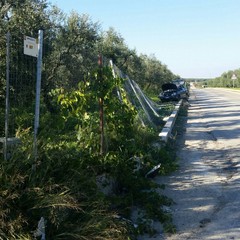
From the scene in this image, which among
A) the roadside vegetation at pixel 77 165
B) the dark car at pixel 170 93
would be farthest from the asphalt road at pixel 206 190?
the dark car at pixel 170 93

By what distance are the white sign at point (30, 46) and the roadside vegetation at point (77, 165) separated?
0.97 metres

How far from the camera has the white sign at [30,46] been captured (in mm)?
4899

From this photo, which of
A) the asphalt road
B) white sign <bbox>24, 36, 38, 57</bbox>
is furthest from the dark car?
white sign <bbox>24, 36, 38, 57</bbox>

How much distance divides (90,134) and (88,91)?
28.4 inches

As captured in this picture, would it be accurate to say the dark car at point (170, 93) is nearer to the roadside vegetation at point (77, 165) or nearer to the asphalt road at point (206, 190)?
the asphalt road at point (206, 190)

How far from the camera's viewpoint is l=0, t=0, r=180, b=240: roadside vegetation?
4223 millimetres

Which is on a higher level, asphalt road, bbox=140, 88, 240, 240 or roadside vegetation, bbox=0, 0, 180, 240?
roadside vegetation, bbox=0, 0, 180, 240

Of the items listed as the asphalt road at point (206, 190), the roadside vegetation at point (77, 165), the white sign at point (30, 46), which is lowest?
the asphalt road at point (206, 190)

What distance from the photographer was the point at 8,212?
4.00 meters

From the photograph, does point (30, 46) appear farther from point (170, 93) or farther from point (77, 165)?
point (170, 93)

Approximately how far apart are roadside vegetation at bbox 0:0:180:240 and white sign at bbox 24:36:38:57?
971 mm

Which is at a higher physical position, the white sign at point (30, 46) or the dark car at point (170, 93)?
the white sign at point (30, 46)

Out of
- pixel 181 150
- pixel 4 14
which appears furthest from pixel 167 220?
pixel 4 14

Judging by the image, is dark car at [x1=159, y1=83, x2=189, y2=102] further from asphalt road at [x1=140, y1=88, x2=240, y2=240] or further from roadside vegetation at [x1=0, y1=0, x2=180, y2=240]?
roadside vegetation at [x1=0, y1=0, x2=180, y2=240]
